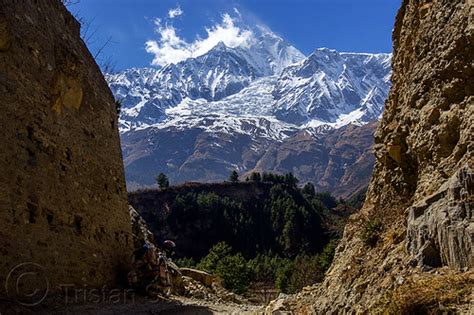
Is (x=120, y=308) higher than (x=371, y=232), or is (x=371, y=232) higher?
(x=371, y=232)

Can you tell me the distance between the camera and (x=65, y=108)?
1242 cm

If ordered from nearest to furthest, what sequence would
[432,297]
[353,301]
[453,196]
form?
[432,297] → [453,196] → [353,301]

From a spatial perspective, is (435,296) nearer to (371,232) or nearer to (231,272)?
(371,232)

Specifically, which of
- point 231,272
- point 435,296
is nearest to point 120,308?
point 435,296

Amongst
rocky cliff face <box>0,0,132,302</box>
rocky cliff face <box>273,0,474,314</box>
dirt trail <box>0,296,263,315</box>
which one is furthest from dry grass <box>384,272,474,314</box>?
rocky cliff face <box>0,0,132,302</box>

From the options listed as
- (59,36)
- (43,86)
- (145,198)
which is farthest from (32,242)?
(145,198)

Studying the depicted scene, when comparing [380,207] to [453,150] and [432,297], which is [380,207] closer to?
[453,150]

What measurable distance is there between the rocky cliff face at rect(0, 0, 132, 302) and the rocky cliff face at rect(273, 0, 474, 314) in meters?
5.45

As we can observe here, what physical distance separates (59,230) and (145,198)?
311ft

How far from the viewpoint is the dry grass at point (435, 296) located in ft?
15.2

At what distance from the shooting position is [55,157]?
1142cm

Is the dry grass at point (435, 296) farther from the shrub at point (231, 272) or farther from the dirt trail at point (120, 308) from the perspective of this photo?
the shrub at point (231, 272)

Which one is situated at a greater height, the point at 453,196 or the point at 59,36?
the point at 59,36
